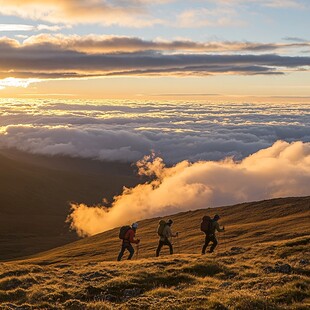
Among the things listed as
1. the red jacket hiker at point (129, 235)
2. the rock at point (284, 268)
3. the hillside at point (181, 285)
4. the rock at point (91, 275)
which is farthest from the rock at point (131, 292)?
the red jacket hiker at point (129, 235)

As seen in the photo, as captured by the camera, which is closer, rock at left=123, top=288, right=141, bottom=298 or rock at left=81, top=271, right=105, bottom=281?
rock at left=123, top=288, right=141, bottom=298

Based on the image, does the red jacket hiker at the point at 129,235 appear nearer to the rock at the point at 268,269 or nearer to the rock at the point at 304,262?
the rock at the point at 268,269

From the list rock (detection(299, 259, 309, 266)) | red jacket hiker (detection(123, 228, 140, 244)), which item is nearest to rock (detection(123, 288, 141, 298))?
rock (detection(299, 259, 309, 266))

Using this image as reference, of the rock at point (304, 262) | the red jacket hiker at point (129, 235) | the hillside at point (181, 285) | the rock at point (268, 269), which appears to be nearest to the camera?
the hillside at point (181, 285)

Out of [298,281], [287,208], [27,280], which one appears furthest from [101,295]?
[287,208]

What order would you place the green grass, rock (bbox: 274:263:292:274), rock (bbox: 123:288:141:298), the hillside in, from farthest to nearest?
rock (bbox: 274:263:292:274)
rock (bbox: 123:288:141:298)
the hillside
the green grass

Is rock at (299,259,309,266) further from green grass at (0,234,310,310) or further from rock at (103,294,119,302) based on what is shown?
rock at (103,294,119,302)

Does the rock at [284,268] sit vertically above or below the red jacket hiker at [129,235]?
above

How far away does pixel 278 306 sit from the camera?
1669cm

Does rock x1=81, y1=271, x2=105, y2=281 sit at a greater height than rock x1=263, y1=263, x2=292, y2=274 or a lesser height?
lesser

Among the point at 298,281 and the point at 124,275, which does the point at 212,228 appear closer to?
the point at 124,275

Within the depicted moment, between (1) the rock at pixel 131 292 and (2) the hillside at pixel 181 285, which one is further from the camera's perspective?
(1) the rock at pixel 131 292

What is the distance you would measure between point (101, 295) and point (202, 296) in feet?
16.9

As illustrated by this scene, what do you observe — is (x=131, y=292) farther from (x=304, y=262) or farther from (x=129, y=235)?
(x=129, y=235)
